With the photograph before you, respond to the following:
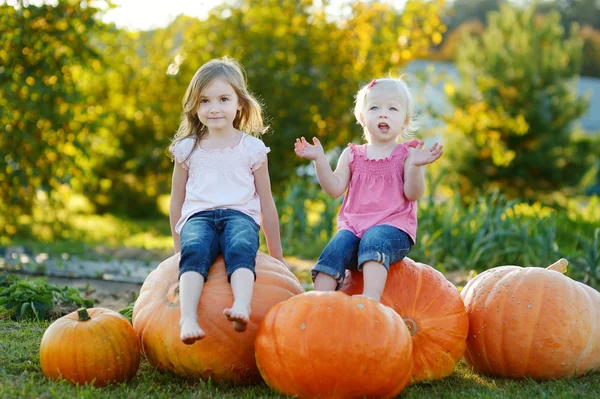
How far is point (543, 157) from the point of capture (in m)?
10.9

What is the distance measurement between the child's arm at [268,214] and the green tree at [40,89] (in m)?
4.82

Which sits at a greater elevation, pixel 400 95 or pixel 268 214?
pixel 400 95

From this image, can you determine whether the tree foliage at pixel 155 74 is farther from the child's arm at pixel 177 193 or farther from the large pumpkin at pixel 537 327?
the large pumpkin at pixel 537 327

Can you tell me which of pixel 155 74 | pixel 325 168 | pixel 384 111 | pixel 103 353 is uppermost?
pixel 155 74

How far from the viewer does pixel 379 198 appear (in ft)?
11.2

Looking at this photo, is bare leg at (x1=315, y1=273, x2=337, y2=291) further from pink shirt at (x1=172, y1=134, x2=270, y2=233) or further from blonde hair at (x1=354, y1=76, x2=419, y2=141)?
blonde hair at (x1=354, y1=76, x2=419, y2=141)

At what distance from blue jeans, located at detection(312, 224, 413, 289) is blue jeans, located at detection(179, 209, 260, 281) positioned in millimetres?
338

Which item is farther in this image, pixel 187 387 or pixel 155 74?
pixel 155 74

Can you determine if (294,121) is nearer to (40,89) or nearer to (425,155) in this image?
(40,89)

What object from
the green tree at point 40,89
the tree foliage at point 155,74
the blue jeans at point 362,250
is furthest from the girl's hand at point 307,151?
the green tree at point 40,89

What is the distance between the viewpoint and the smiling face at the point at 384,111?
3438 millimetres

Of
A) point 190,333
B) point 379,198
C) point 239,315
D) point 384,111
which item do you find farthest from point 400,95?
point 190,333

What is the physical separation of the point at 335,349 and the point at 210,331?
583 millimetres

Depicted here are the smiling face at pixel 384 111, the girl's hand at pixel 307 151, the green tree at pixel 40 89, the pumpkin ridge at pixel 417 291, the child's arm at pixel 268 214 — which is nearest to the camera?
the pumpkin ridge at pixel 417 291
